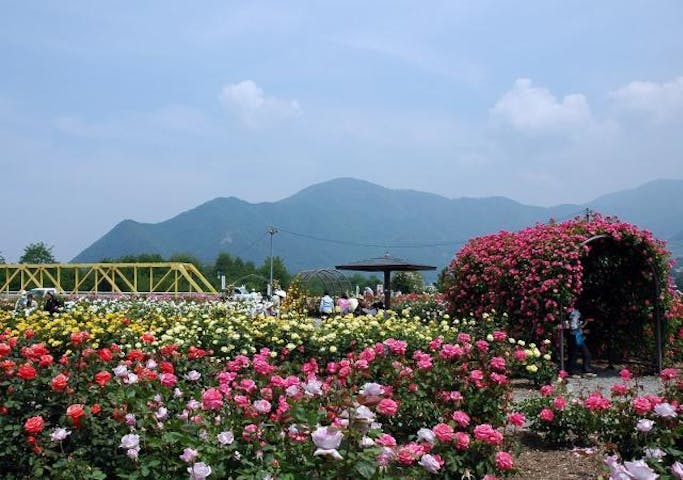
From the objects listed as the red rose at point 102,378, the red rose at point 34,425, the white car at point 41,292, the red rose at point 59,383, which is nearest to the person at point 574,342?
the red rose at point 102,378

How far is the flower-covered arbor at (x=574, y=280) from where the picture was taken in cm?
964

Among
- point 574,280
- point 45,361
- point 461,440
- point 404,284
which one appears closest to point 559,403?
point 461,440

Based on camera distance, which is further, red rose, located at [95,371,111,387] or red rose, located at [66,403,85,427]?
red rose, located at [95,371,111,387]

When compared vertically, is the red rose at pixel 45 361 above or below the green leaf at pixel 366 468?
above

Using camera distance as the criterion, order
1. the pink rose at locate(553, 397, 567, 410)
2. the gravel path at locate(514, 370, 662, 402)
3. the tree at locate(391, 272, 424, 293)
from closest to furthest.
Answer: the pink rose at locate(553, 397, 567, 410) → the gravel path at locate(514, 370, 662, 402) → the tree at locate(391, 272, 424, 293)

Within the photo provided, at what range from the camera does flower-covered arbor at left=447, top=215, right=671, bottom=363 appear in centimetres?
964

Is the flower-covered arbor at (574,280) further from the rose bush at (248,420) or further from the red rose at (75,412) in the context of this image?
the red rose at (75,412)

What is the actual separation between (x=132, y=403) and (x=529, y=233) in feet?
27.4

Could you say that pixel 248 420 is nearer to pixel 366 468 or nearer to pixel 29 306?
pixel 366 468

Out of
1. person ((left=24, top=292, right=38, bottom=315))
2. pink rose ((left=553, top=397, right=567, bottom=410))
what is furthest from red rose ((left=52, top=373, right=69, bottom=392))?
person ((left=24, top=292, right=38, bottom=315))

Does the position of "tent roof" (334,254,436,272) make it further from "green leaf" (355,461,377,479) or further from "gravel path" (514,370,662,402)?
"green leaf" (355,461,377,479)

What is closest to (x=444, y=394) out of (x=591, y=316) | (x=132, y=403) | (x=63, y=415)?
(x=132, y=403)

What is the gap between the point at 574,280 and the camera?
31.8 ft

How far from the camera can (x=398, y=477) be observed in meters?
2.75
